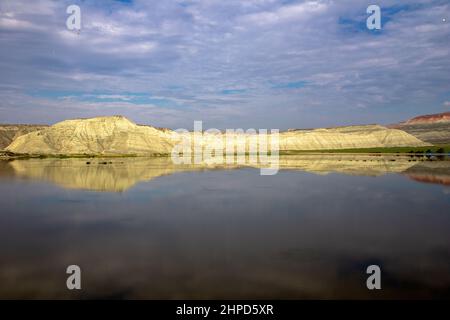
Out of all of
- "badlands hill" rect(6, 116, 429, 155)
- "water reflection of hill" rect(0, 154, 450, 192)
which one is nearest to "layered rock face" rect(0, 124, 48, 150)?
"badlands hill" rect(6, 116, 429, 155)

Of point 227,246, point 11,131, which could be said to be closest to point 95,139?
point 11,131

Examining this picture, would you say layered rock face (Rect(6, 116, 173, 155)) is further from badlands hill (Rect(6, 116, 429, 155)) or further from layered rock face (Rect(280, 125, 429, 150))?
layered rock face (Rect(280, 125, 429, 150))

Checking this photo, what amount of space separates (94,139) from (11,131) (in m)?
66.8

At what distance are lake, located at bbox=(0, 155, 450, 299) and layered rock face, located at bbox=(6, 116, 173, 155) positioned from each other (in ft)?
336

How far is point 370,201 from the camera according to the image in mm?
22328

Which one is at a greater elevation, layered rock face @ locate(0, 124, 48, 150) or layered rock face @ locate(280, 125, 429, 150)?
layered rock face @ locate(0, 124, 48, 150)

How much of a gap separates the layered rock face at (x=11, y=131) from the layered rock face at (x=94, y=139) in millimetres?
36924

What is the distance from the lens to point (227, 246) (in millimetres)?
12695

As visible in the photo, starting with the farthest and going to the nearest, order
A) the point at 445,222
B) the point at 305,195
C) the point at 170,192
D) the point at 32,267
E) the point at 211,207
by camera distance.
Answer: the point at 170,192 → the point at 305,195 → the point at 211,207 → the point at 445,222 → the point at 32,267

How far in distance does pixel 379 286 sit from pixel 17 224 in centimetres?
1426

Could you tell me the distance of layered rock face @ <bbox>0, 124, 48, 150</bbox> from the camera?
6447 inches

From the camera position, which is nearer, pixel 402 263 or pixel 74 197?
Answer: pixel 402 263
